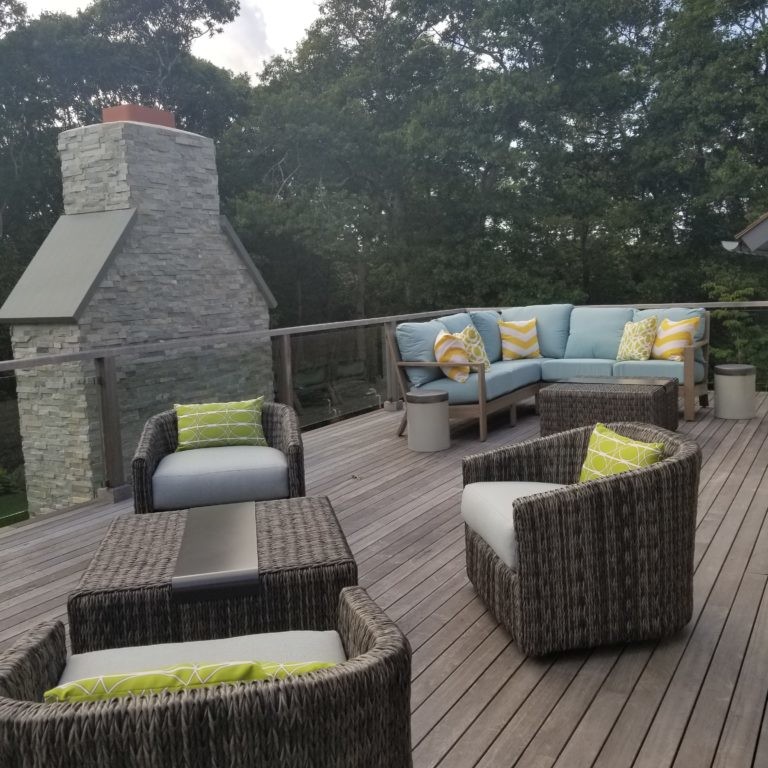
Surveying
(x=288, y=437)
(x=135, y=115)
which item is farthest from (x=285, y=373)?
(x=135, y=115)

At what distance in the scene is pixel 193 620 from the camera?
2.31 meters

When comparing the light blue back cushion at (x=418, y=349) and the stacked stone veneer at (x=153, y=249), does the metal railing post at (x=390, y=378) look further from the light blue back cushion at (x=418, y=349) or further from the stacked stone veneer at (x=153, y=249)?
the stacked stone veneer at (x=153, y=249)

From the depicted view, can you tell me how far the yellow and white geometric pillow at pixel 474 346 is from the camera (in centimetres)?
659

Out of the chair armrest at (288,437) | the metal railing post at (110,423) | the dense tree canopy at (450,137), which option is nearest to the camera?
the chair armrest at (288,437)

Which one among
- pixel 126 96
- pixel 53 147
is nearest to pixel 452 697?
pixel 53 147

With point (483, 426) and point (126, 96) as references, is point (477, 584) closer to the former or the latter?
point (483, 426)

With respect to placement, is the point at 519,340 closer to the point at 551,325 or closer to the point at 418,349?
the point at 551,325

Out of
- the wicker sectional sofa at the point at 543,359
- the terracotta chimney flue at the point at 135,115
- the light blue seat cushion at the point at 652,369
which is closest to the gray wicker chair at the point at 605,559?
the wicker sectional sofa at the point at 543,359

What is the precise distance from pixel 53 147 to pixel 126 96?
8.41 ft

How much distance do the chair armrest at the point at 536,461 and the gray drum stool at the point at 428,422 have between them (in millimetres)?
2616

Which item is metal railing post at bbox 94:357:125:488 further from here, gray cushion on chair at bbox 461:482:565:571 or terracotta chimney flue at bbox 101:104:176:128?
terracotta chimney flue at bbox 101:104:176:128

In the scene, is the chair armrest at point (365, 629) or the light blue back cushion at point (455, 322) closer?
the chair armrest at point (365, 629)

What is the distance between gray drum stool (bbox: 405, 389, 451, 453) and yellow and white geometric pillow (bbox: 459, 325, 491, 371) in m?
0.78

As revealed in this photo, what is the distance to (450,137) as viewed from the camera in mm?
18594
